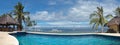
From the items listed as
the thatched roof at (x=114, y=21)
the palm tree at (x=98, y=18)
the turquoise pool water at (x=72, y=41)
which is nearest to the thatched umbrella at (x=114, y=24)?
the thatched roof at (x=114, y=21)

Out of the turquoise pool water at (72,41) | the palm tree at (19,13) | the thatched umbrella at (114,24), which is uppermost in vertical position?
the palm tree at (19,13)

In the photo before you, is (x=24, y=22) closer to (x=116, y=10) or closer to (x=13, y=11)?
(x=13, y=11)

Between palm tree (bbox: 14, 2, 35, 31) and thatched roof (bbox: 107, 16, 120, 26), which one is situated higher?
palm tree (bbox: 14, 2, 35, 31)

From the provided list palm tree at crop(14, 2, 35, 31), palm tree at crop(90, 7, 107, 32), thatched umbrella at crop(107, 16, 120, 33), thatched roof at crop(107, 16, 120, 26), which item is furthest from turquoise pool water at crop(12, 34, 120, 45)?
palm tree at crop(14, 2, 35, 31)

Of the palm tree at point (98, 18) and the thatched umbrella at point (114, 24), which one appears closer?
the thatched umbrella at point (114, 24)

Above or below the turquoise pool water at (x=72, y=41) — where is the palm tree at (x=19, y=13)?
above

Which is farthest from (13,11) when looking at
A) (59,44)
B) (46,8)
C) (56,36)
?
(46,8)

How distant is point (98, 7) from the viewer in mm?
25047

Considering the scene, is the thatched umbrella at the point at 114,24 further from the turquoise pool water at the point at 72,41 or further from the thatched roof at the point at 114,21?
the turquoise pool water at the point at 72,41

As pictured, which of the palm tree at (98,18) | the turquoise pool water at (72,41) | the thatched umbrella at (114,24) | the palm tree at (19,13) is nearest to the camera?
the turquoise pool water at (72,41)

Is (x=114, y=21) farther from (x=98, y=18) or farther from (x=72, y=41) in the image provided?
(x=72, y=41)

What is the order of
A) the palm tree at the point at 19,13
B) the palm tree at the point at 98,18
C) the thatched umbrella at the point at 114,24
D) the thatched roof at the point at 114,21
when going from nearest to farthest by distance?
the thatched umbrella at the point at 114,24
the thatched roof at the point at 114,21
the palm tree at the point at 98,18
the palm tree at the point at 19,13

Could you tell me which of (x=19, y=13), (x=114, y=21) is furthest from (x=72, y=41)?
(x=19, y=13)

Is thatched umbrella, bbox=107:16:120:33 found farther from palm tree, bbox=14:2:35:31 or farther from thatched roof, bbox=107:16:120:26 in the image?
palm tree, bbox=14:2:35:31
